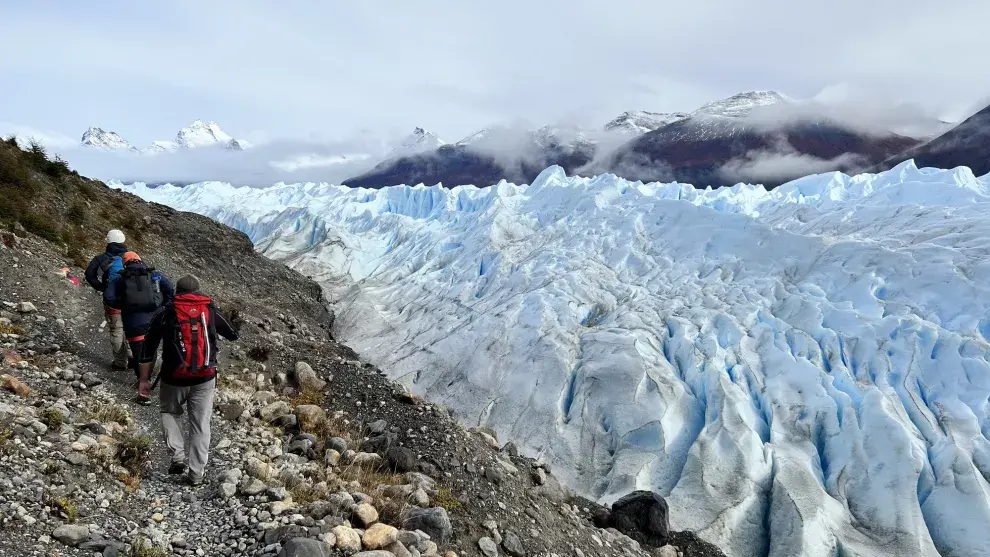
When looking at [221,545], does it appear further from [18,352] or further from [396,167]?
[396,167]

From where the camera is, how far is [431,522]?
4691mm

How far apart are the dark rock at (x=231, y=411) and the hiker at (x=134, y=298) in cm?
104

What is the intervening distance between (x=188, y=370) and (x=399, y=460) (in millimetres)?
2667

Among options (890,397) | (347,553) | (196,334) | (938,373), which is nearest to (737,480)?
(890,397)

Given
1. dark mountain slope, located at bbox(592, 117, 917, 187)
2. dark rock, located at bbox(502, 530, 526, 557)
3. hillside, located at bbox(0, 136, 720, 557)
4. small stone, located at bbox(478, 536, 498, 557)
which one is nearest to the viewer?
hillside, located at bbox(0, 136, 720, 557)

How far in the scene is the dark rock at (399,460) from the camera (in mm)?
6082

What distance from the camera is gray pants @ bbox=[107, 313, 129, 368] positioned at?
21.0 feet

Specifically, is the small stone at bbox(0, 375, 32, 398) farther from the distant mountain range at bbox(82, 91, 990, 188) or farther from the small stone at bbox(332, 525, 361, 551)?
the distant mountain range at bbox(82, 91, 990, 188)

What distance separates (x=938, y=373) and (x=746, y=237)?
1097 centimetres

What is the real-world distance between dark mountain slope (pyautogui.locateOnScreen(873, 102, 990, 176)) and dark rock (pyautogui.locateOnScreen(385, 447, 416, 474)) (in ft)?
269

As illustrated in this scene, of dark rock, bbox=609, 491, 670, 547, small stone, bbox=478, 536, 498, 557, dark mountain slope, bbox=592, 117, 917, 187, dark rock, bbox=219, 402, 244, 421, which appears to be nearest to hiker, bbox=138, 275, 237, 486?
dark rock, bbox=219, 402, 244, 421

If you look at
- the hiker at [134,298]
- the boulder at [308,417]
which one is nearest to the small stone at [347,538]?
the boulder at [308,417]

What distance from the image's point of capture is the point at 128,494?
3.96 meters

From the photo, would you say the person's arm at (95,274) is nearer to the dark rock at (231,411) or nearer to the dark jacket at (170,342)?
the dark rock at (231,411)
